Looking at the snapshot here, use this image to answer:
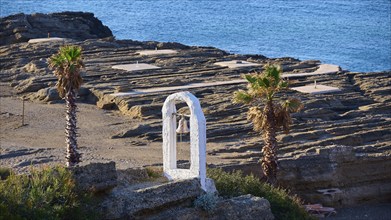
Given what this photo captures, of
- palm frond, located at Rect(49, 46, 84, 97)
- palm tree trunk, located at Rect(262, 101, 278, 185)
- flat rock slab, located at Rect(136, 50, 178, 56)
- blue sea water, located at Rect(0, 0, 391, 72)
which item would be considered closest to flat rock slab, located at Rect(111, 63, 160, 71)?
flat rock slab, located at Rect(136, 50, 178, 56)

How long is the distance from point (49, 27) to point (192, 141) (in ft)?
127

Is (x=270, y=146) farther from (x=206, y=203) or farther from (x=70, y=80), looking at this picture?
(x=206, y=203)

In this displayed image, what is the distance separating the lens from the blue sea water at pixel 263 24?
105m

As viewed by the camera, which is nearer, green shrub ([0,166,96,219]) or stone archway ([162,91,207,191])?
green shrub ([0,166,96,219])

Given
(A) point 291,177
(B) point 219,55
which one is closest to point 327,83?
(B) point 219,55

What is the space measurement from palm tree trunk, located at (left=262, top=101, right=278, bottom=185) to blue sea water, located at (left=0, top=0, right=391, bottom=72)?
61.9m

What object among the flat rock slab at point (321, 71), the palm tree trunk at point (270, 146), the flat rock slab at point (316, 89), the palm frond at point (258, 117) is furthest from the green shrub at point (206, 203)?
the flat rock slab at point (321, 71)

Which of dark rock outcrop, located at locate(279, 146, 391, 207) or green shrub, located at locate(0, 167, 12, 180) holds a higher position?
green shrub, located at locate(0, 167, 12, 180)

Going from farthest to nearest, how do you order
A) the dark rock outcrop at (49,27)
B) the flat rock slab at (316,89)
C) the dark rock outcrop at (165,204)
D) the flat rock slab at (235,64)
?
the dark rock outcrop at (49,27), the flat rock slab at (235,64), the flat rock slab at (316,89), the dark rock outcrop at (165,204)

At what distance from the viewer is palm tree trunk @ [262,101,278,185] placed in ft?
99.7

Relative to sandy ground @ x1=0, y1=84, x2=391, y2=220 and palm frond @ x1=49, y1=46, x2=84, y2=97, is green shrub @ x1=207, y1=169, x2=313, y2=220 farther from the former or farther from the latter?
sandy ground @ x1=0, y1=84, x2=391, y2=220

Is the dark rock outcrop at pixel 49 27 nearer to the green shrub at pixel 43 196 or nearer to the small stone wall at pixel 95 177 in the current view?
the small stone wall at pixel 95 177

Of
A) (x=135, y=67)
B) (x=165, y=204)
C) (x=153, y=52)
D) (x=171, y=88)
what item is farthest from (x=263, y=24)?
(x=165, y=204)

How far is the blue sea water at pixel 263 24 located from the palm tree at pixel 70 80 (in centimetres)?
6543
